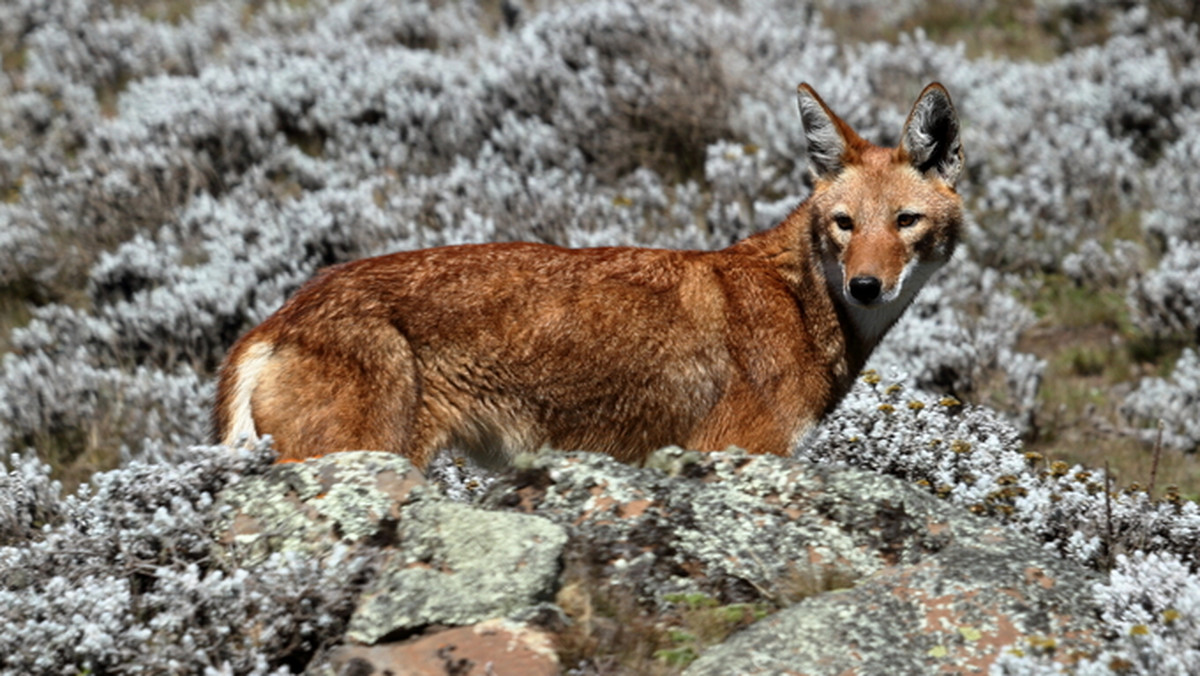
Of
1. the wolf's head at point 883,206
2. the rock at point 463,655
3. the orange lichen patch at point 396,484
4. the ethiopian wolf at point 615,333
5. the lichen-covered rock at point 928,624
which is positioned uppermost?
the wolf's head at point 883,206

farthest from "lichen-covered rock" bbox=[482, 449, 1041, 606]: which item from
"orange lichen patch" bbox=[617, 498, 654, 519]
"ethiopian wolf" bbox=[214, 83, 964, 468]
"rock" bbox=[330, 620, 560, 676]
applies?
"ethiopian wolf" bbox=[214, 83, 964, 468]

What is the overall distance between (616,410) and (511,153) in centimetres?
523

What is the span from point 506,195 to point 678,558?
17.3ft

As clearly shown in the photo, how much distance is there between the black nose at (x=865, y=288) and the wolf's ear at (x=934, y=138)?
2.19 ft

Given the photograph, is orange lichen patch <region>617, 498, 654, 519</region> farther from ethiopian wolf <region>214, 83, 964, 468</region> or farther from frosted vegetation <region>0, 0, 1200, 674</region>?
frosted vegetation <region>0, 0, 1200, 674</region>

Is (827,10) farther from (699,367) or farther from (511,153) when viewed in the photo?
(699,367)

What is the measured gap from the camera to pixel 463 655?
9.70 ft

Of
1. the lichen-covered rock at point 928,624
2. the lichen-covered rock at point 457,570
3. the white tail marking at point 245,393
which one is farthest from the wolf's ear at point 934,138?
the white tail marking at point 245,393

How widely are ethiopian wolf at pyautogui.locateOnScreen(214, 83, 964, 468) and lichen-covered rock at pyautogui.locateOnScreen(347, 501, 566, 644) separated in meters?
0.59

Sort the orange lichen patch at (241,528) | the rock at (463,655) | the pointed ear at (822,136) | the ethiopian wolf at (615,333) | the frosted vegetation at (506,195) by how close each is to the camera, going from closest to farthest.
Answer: the rock at (463,655) → the orange lichen patch at (241,528) → the ethiopian wolf at (615,333) → the frosted vegetation at (506,195) → the pointed ear at (822,136)

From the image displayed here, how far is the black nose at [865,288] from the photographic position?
4.19 metres

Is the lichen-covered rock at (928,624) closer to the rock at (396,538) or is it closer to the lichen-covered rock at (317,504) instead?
the rock at (396,538)

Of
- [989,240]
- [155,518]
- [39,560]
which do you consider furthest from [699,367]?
[989,240]

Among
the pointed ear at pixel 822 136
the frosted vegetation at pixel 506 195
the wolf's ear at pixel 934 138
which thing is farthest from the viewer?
the pointed ear at pixel 822 136
